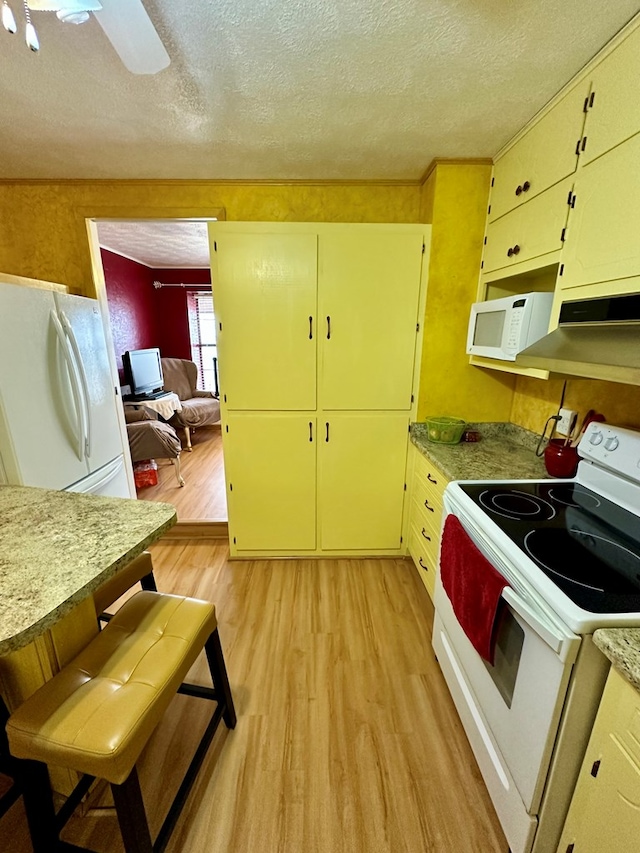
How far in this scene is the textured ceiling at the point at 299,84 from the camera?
107 cm

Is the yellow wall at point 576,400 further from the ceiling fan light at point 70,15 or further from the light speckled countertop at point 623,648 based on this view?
the ceiling fan light at point 70,15

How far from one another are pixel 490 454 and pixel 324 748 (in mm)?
1549

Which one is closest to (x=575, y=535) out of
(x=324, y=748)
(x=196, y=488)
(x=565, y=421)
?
(x=565, y=421)

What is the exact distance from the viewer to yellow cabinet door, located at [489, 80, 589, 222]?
132 cm

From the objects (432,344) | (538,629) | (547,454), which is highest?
(432,344)

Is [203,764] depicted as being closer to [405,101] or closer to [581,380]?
[581,380]

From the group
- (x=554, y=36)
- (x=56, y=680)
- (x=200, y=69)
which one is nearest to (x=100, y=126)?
(x=200, y=69)

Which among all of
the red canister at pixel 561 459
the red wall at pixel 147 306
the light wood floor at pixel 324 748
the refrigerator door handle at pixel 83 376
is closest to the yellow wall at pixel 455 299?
the red canister at pixel 561 459

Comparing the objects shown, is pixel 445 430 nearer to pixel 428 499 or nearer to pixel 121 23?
pixel 428 499

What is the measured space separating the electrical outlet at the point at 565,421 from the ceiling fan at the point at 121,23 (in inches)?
79.6

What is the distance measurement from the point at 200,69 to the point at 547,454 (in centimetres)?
211

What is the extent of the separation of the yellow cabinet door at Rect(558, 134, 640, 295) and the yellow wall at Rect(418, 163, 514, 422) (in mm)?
756

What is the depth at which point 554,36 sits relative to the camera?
3.73 feet

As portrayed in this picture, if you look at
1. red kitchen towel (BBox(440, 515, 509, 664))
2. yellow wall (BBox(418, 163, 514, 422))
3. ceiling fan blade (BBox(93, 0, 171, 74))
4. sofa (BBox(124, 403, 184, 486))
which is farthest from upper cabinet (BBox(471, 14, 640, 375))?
sofa (BBox(124, 403, 184, 486))
